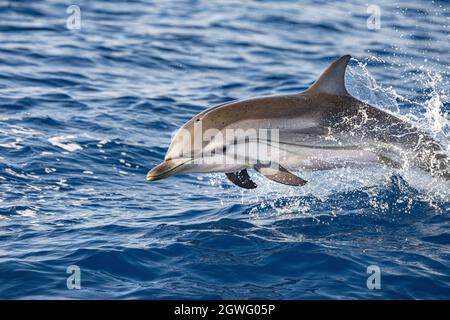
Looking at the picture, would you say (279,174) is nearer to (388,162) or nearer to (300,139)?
(300,139)

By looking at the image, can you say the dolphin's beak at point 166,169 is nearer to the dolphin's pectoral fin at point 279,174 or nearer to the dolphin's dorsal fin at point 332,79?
the dolphin's pectoral fin at point 279,174

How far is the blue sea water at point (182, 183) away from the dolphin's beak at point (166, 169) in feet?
2.72

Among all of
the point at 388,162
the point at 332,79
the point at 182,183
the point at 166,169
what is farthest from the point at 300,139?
the point at 182,183

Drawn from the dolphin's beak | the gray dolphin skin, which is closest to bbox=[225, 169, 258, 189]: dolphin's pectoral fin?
the gray dolphin skin

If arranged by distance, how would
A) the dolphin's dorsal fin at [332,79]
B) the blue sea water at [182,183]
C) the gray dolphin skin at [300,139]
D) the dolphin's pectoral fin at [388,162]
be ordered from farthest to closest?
1. the dolphin's pectoral fin at [388,162]
2. the dolphin's dorsal fin at [332,79]
3. the gray dolphin skin at [300,139]
4. the blue sea water at [182,183]

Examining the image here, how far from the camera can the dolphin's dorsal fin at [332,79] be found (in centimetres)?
781

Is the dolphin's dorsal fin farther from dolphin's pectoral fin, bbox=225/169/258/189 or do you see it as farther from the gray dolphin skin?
dolphin's pectoral fin, bbox=225/169/258/189

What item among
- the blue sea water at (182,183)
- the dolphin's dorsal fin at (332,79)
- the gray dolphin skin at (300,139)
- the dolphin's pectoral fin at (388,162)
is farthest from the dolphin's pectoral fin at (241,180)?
the dolphin's pectoral fin at (388,162)

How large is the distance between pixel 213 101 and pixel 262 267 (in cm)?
631

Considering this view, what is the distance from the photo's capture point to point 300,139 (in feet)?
25.5

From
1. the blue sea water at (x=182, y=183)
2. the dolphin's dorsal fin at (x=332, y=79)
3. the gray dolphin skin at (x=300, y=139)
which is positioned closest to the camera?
the blue sea water at (x=182, y=183)

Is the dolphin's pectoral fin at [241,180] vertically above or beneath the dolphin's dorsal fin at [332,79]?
beneath

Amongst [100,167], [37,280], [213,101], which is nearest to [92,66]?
[213,101]

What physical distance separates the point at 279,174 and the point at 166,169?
3.67ft
